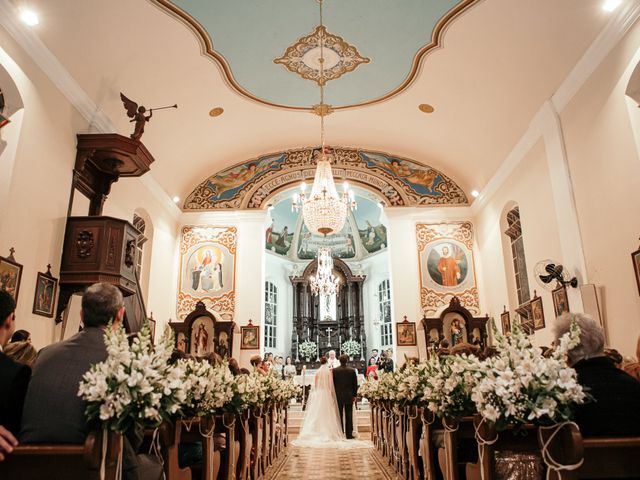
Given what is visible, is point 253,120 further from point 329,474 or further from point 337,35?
point 329,474

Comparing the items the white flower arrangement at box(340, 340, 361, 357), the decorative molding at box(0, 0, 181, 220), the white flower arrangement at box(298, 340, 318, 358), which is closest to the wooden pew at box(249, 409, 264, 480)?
the decorative molding at box(0, 0, 181, 220)

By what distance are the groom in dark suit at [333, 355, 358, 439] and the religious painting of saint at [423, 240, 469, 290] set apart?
12.8 ft

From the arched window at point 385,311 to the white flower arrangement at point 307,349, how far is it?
9.27ft

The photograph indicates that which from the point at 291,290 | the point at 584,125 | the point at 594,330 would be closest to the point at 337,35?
the point at 584,125

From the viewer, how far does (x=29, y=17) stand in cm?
689

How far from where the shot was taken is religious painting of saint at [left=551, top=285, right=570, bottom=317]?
8.64 m

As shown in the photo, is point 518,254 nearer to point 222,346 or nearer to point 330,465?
point 330,465

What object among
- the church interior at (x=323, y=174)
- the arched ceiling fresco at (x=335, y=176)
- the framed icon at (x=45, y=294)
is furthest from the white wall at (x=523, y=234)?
the framed icon at (x=45, y=294)

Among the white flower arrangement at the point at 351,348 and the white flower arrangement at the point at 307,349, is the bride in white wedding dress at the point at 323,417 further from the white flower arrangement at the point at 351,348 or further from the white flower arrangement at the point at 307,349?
the white flower arrangement at the point at 307,349

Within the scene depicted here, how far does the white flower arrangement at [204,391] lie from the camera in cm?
374

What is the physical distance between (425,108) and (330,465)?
7340 millimetres

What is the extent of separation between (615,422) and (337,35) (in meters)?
7.86

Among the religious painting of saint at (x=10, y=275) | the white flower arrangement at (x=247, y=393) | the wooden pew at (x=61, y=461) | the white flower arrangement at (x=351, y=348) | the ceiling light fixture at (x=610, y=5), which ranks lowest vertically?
the wooden pew at (x=61, y=461)

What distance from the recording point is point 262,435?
22.1 ft
